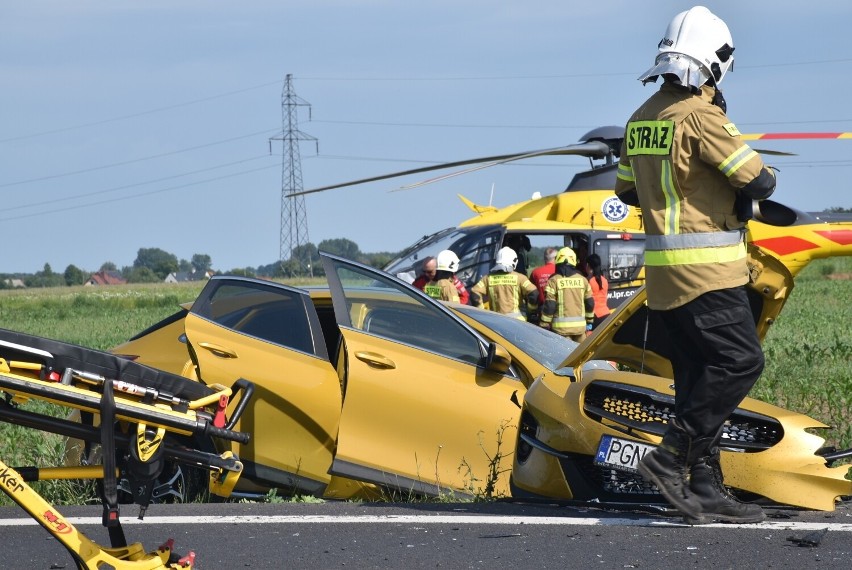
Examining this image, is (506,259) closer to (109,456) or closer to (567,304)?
(567,304)

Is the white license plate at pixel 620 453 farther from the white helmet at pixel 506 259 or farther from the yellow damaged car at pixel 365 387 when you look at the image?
the white helmet at pixel 506 259

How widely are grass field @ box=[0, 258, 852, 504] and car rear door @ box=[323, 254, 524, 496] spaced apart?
1739mm

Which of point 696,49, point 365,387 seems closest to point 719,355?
point 696,49

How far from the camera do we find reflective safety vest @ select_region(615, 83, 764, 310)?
4754 mm

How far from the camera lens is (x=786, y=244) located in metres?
5.84

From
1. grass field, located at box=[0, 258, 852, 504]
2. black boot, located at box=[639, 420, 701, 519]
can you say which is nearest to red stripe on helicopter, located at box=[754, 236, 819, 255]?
black boot, located at box=[639, 420, 701, 519]

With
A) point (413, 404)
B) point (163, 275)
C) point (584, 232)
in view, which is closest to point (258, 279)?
point (413, 404)

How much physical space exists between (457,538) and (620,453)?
90 cm

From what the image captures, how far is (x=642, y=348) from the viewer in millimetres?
5781

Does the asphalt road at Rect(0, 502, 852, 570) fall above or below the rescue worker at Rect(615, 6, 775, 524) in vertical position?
below

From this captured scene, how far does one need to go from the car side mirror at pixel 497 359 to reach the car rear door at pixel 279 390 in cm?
86

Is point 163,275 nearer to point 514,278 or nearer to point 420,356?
point 514,278

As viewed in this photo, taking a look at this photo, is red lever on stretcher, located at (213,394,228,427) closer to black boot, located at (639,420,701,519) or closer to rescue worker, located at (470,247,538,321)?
black boot, located at (639,420,701,519)

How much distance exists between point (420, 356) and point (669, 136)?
247 cm
